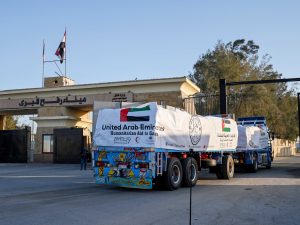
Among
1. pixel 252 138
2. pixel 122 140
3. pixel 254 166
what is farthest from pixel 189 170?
pixel 252 138

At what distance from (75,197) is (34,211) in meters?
2.74

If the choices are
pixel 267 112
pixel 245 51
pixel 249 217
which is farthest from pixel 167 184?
pixel 245 51

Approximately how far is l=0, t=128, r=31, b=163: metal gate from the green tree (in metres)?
20.9

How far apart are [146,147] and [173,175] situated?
1666 millimetres

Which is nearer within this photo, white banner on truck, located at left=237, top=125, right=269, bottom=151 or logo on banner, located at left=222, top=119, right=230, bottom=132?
logo on banner, located at left=222, top=119, right=230, bottom=132

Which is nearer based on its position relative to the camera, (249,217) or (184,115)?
(249,217)

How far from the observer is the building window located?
1433 inches

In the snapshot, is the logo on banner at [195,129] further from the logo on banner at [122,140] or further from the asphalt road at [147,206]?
the logo on banner at [122,140]

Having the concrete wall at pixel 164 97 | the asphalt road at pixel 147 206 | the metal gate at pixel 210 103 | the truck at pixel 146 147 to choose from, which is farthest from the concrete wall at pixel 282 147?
Result: the asphalt road at pixel 147 206

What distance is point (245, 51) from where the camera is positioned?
67.2m

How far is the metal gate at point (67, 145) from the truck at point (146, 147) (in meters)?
19.0

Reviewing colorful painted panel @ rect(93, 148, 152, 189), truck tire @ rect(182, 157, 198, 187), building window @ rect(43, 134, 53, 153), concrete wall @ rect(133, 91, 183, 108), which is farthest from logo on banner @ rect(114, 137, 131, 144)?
building window @ rect(43, 134, 53, 153)

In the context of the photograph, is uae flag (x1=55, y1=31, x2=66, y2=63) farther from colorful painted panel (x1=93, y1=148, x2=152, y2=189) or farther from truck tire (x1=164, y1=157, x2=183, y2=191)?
truck tire (x1=164, y1=157, x2=183, y2=191)

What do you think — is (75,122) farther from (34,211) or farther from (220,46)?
(34,211)
